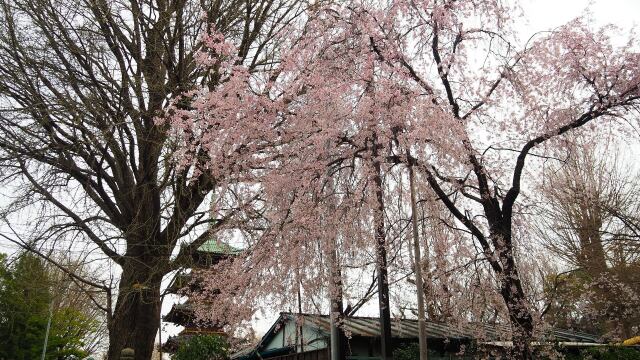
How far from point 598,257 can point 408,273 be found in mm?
9751

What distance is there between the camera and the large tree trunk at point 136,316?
8.08 m

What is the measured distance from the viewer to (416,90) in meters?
6.87

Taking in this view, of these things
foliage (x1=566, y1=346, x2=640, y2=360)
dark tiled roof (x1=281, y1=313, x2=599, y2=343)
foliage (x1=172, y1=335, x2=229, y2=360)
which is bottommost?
foliage (x1=566, y1=346, x2=640, y2=360)

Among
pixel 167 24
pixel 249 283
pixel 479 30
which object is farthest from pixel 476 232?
pixel 167 24

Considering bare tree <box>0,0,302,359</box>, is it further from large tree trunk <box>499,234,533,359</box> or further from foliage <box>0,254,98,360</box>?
foliage <box>0,254,98,360</box>

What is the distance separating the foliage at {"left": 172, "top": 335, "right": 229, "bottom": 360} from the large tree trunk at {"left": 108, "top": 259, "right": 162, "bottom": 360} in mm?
3733

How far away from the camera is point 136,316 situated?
8383mm

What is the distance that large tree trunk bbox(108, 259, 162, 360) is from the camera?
26.5 feet

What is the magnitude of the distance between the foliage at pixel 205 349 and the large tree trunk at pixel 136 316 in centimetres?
373

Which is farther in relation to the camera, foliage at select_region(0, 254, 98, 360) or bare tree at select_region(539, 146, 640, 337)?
foliage at select_region(0, 254, 98, 360)

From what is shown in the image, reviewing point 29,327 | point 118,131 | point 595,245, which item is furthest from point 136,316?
point 29,327

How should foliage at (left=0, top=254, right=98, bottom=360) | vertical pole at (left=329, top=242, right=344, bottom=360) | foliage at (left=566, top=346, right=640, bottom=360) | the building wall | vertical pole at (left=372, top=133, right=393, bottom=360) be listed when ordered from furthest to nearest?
foliage at (left=0, top=254, right=98, bottom=360)
the building wall
foliage at (left=566, top=346, right=640, bottom=360)
vertical pole at (left=329, top=242, right=344, bottom=360)
vertical pole at (left=372, top=133, right=393, bottom=360)

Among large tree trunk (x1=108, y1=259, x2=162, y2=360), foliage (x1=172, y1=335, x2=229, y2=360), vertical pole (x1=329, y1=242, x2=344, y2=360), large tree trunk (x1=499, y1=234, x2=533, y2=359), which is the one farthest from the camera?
foliage (x1=172, y1=335, x2=229, y2=360)

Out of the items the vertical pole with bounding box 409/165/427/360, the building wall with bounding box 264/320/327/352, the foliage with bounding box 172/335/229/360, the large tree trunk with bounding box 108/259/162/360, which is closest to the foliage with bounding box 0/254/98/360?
the foliage with bounding box 172/335/229/360
